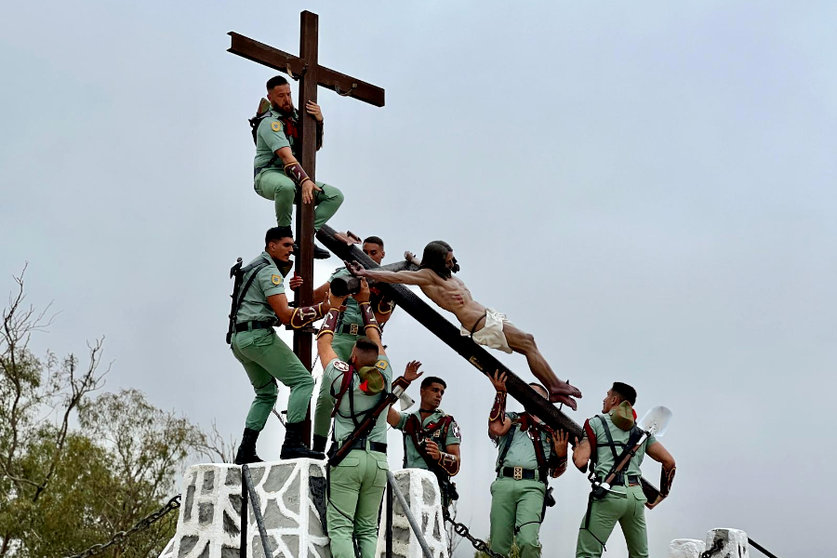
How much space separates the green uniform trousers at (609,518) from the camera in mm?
9898

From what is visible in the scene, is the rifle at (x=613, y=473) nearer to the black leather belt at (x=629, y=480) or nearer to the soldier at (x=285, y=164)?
the black leather belt at (x=629, y=480)

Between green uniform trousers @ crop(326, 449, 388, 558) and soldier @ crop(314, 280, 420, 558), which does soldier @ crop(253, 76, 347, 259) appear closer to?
soldier @ crop(314, 280, 420, 558)

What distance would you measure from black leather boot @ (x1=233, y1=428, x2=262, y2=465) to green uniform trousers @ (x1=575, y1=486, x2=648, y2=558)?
2818 millimetres

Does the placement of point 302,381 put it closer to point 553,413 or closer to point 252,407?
point 252,407

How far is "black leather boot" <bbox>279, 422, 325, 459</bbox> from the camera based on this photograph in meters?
9.77

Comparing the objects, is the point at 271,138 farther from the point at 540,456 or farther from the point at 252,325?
the point at 540,456

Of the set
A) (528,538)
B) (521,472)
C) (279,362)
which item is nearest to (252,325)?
(279,362)

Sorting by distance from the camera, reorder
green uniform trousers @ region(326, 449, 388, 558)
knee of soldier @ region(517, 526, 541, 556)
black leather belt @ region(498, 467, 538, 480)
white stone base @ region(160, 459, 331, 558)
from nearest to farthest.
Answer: green uniform trousers @ region(326, 449, 388, 558)
white stone base @ region(160, 459, 331, 558)
knee of soldier @ region(517, 526, 541, 556)
black leather belt @ region(498, 467, 538, 480)

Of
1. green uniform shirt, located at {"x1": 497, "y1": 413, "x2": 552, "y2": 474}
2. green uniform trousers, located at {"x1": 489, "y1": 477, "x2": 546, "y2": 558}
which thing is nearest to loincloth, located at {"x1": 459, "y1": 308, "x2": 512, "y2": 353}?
green uniform shirt, located at {"x1": 497, "y1": 413, "x2": 552, "y2": 474}

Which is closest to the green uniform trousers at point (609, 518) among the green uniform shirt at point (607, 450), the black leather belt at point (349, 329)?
the green uniform shirt at point (607, 450)

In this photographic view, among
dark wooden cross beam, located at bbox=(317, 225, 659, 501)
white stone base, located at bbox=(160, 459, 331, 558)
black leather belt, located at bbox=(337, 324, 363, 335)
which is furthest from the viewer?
dark wooden cross beam, located at bbox=(317, 225, 659, 501)

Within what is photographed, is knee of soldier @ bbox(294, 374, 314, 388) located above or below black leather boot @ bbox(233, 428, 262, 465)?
above

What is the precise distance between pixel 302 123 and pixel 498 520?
4.12 metres

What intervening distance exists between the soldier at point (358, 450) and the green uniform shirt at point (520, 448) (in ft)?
6.27
